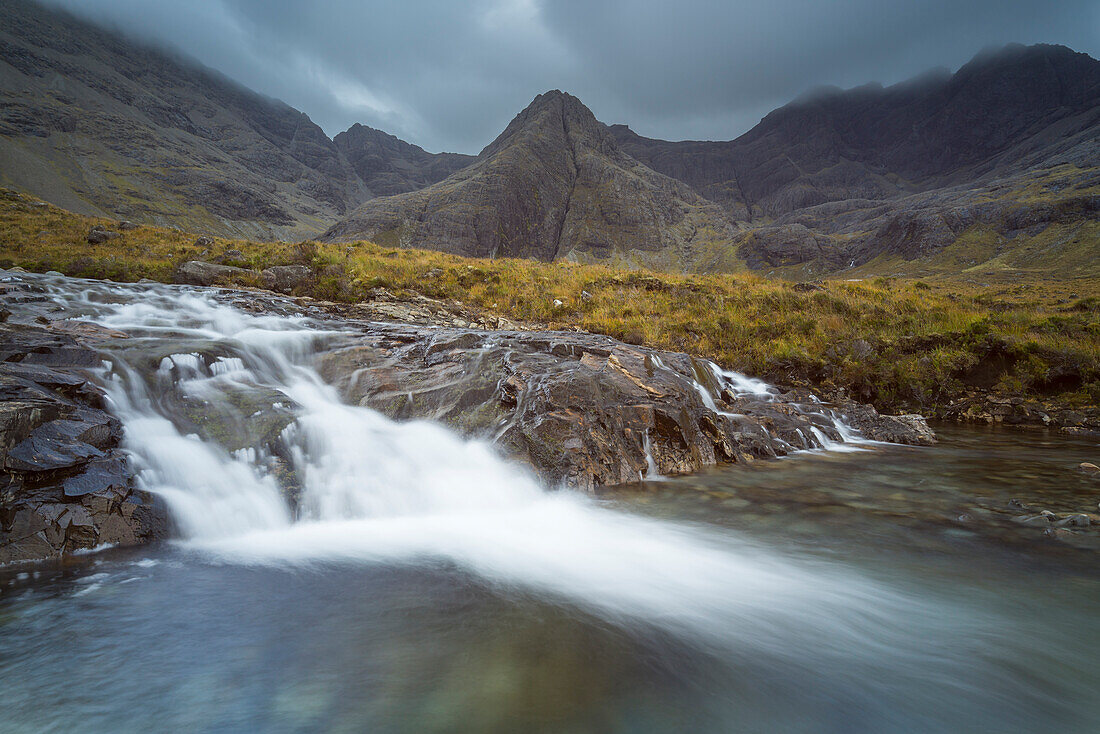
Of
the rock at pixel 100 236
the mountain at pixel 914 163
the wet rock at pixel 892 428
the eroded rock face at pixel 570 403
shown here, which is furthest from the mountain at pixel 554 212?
the wet rock at pixel 892 428

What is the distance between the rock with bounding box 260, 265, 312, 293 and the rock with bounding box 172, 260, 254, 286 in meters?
0.94

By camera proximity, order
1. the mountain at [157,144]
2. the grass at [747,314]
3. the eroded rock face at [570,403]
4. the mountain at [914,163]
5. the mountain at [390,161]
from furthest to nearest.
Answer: the mountain at [390,161] → the mountain at [157,144] → the mountain at [914,163] → the grass at [747,314] → the eroded rock face at [570,403]

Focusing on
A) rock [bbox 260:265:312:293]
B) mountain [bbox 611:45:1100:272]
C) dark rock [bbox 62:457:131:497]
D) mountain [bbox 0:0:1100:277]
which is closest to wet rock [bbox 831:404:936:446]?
dark rock [bbox 62:457:131:497]

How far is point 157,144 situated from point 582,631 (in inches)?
5241

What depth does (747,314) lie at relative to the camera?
1345 centimetres

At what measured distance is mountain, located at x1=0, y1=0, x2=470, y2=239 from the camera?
7150cm

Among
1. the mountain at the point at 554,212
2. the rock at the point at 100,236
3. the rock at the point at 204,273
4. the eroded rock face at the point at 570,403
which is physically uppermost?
the mountain at the point at 554,212

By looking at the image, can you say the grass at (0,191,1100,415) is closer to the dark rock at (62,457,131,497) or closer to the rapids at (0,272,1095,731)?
the rapids at (0,272,1095,731)

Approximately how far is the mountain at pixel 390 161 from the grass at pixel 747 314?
15035 cm

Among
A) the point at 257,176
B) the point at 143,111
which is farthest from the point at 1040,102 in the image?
the point at 143,111

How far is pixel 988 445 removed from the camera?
8.03m

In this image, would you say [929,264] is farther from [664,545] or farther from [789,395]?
[664,545]

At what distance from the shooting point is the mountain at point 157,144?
71500 mm

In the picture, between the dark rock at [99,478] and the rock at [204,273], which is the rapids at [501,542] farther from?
the rock at [204,273]
